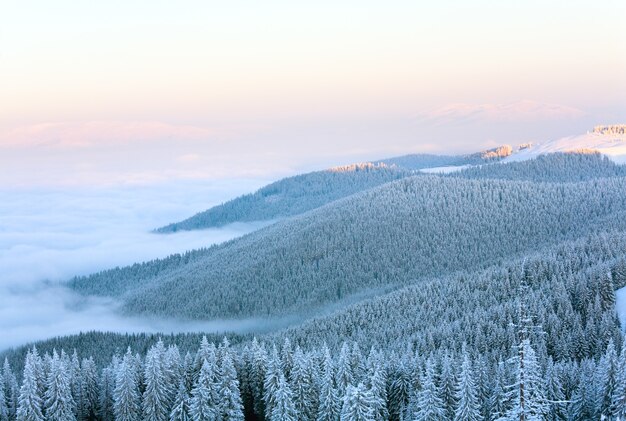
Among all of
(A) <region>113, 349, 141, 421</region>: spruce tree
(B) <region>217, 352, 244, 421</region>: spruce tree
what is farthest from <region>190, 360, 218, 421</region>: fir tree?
(A) <region>113, 349, 141, 421</region>: spruce tree

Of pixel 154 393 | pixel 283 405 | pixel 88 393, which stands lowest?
pixel 283 405

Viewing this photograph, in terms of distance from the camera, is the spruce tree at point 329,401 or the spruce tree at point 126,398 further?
the spruce tree at point 126,398

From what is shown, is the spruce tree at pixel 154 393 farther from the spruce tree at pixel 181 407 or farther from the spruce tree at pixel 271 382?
the spruce tree at pixel 271 382

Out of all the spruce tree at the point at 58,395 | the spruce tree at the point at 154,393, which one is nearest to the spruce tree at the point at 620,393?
the spruce tree at the point at 154,393

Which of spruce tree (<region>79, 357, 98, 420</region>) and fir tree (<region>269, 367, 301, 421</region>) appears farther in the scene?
spruce tree (<region>79, 357, 98, 420</region>)

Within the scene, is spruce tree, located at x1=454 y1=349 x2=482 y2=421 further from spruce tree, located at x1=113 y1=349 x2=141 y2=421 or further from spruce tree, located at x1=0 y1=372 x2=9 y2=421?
spruce tree, located at x1=0 y1=372 x2=9 y2=421

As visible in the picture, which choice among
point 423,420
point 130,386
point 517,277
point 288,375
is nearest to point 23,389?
point 130,386

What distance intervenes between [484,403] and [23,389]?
5426 centimetres

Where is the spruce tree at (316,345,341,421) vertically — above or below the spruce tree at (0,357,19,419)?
below

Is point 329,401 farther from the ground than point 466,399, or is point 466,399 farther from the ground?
point 466,399

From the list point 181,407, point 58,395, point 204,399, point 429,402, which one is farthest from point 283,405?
point 58,395

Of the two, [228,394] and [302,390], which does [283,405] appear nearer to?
[302,390]

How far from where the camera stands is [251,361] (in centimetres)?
8544

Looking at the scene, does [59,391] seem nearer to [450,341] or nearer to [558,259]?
[450,341]
